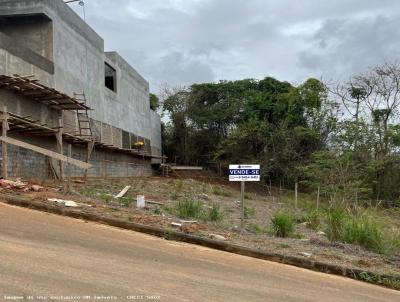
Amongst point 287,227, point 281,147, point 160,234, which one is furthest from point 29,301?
point 281,147

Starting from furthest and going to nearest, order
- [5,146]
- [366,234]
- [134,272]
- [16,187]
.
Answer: [5,146] → [16,187] → [366,234] → [134,272]

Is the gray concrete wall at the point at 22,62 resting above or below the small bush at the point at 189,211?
above

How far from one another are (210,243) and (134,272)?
297 cm

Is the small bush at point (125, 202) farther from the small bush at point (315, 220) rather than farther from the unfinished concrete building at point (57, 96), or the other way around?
the small bush at point (315, 220)

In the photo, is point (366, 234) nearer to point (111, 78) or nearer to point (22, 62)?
point (22, 62)

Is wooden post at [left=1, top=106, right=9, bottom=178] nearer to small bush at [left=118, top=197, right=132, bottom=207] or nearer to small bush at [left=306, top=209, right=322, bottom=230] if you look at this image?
small bush at [left=118, top=197, right=132, bottom=207]

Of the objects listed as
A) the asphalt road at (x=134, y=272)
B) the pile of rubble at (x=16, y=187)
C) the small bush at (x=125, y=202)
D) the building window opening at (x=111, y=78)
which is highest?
the building window opening at (x=111, y=78)

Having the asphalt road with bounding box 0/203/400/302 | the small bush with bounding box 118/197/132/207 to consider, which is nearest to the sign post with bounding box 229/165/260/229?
the asphalt road with bounding box 0/203/400/302

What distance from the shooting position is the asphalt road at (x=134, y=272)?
5.86 m

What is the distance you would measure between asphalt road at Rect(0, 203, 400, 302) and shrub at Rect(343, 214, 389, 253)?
8.14 feet

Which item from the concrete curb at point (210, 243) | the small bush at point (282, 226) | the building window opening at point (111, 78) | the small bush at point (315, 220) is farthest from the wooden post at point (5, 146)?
the building window opening at point (111, 78)

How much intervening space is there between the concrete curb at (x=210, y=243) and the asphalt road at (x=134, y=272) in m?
0.26

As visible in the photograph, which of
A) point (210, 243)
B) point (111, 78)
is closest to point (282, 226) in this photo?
point (210, 243)

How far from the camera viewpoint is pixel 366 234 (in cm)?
1064
